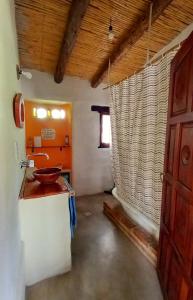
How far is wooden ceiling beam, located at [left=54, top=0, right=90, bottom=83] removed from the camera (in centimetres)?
181

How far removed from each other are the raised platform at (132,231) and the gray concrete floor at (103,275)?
0.23 ft

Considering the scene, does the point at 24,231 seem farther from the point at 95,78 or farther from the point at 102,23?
the point at 95,78

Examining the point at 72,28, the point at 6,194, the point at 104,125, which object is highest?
the point at 72,28

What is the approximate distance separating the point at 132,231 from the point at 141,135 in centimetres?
122

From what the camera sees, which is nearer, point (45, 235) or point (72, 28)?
point (45, 235)

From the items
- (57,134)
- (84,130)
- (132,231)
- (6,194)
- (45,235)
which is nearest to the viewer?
(6,194)

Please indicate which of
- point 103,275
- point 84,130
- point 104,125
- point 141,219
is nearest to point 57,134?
point 84,130

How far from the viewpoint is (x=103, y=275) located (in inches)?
67.2

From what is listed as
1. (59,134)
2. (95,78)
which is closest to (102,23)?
(95,78)

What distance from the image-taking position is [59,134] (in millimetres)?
3859

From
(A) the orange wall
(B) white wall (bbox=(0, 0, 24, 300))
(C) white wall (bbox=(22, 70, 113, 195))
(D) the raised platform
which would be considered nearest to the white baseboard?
(D) the raised platform

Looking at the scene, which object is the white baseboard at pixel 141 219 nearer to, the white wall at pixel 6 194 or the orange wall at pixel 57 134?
the white wall at pixel 6 194

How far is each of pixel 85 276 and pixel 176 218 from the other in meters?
1.09

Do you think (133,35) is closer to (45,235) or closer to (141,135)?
(141,135)
